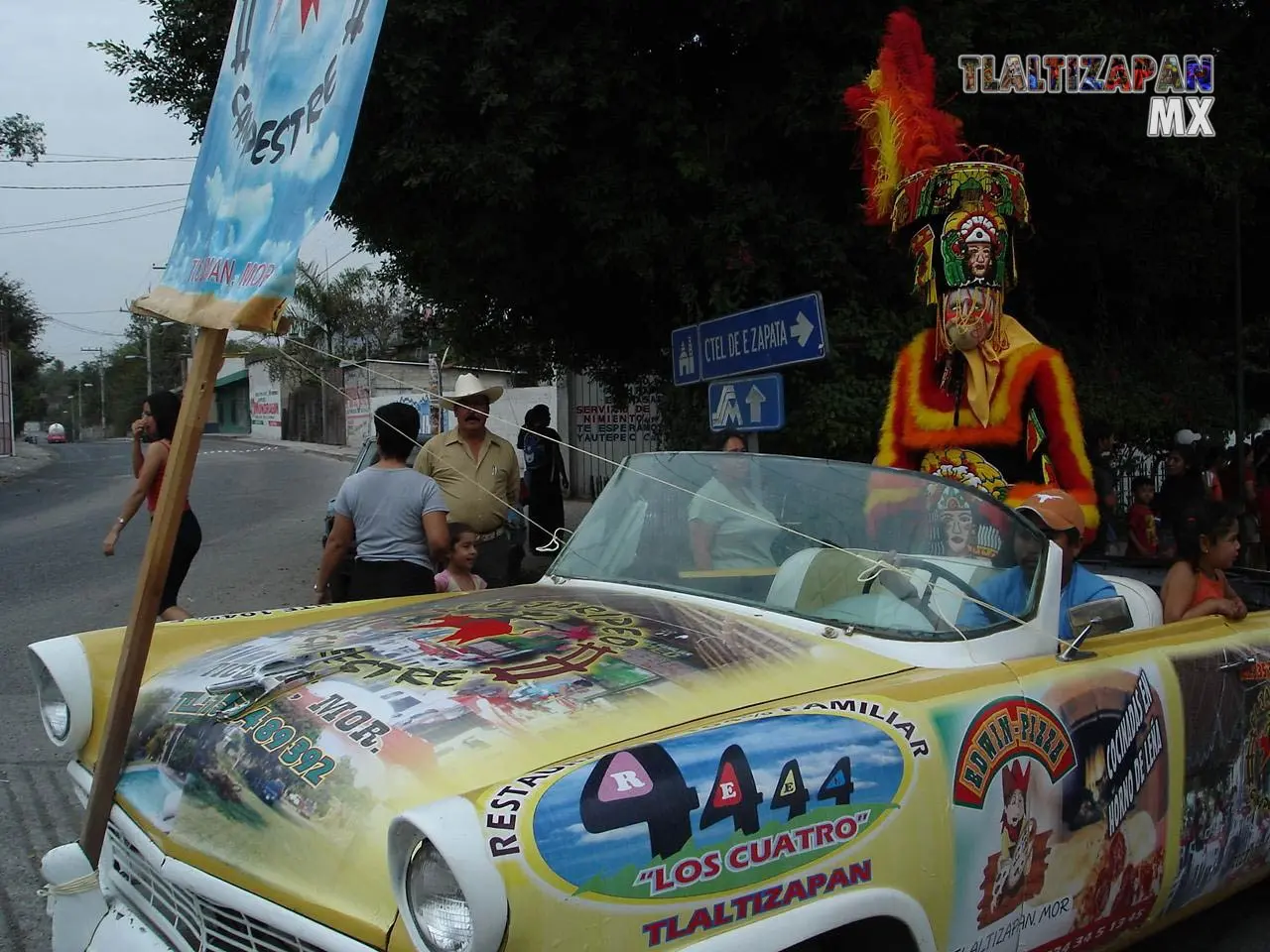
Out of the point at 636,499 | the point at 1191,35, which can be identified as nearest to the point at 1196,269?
the point at 1191,35

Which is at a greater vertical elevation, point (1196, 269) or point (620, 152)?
point (620, 152)

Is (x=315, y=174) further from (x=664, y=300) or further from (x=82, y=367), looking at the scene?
(x=82, y=367)

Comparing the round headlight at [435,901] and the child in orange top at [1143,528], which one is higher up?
the round headlight at [435,901]

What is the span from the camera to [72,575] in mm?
10109

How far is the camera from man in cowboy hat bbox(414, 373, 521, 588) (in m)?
5.70

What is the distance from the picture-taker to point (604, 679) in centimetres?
219

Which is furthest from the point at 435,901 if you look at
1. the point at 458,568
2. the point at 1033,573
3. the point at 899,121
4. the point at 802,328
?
the point at 899,121

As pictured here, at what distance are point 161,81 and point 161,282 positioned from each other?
642 centimetres

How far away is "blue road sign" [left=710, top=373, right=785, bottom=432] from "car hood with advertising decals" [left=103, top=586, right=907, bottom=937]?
11.0 feet

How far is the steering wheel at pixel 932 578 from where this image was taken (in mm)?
2594

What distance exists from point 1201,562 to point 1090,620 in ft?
3.71

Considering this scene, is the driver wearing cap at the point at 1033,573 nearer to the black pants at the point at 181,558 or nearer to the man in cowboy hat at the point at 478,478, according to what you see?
the man in cowboy hat at the point at 478,478

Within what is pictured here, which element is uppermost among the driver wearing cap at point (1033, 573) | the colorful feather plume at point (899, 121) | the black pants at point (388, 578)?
the colorful feather plume at point (899, 121)

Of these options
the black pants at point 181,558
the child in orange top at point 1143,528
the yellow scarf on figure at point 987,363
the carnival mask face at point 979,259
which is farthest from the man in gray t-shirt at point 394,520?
the child in orange top at point 1143,528
